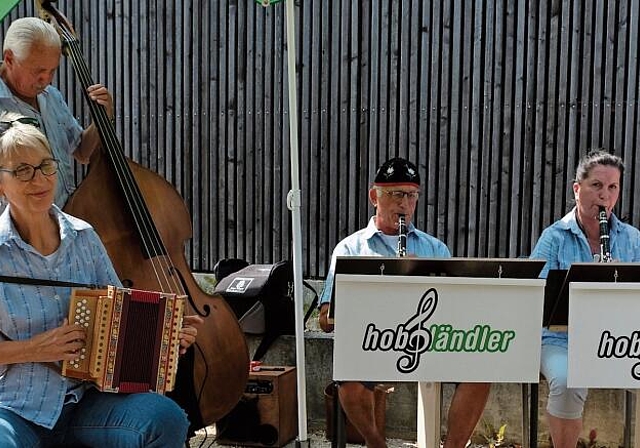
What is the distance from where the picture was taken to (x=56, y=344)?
2.26m

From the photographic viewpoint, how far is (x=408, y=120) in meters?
5.60


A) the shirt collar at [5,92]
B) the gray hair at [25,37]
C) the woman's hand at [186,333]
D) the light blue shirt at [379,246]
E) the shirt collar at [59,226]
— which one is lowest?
the woman's hand at [186,333]

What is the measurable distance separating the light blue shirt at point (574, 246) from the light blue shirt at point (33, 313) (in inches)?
87.7

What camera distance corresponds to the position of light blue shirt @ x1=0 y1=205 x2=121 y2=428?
7.67ft

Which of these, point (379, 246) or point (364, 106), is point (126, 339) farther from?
point (364, 106)

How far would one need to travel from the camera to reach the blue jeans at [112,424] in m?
2.34

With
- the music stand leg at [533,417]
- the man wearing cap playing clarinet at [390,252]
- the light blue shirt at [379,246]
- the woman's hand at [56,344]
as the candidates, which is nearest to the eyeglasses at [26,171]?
the woman's hand at [56,344]

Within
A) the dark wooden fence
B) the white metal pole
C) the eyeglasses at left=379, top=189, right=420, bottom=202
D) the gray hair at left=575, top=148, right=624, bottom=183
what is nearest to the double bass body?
the white metal pole

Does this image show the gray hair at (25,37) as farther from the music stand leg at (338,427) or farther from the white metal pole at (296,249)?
the music stand leg at (338,427)

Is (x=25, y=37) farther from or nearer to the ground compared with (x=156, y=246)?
farther from the ground

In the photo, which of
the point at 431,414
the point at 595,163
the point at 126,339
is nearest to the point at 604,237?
the point at 595,163

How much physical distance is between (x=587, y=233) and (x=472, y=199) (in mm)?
1908

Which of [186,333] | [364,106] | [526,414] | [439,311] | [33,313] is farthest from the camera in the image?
[364,106]

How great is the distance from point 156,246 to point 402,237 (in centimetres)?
112
